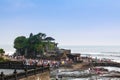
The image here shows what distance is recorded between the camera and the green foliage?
123500mm

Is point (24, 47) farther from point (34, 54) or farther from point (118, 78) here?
point (118, 78)

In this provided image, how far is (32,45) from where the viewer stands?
124188 millimetres

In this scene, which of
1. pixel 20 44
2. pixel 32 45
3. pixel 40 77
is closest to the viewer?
pixel 40 77

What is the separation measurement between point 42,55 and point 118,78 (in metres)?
45.1

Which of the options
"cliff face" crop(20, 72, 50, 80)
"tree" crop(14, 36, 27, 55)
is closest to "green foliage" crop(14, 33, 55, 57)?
"tree" crop(14, 36, 27, 55)

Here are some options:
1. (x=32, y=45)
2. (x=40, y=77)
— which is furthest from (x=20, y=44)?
(x=40, y=77)

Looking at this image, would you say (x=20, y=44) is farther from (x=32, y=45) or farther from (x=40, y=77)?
(x=40, y=77)

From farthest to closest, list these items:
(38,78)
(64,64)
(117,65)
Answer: (117,65)
(64,64)
(38,78)

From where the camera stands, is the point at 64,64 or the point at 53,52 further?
the point at 53,52

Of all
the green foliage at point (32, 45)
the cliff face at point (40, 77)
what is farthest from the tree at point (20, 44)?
the cliff face at point (40, 77)

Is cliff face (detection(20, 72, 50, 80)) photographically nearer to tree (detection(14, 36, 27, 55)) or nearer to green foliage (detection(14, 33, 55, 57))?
green foliage (detection(14, 33, 55, 57))

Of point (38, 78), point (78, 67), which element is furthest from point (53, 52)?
point (38, 78)

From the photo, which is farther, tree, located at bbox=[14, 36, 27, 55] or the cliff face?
tree, located at bbox=[14, 36, 27, 55]

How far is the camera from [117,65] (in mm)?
117750
